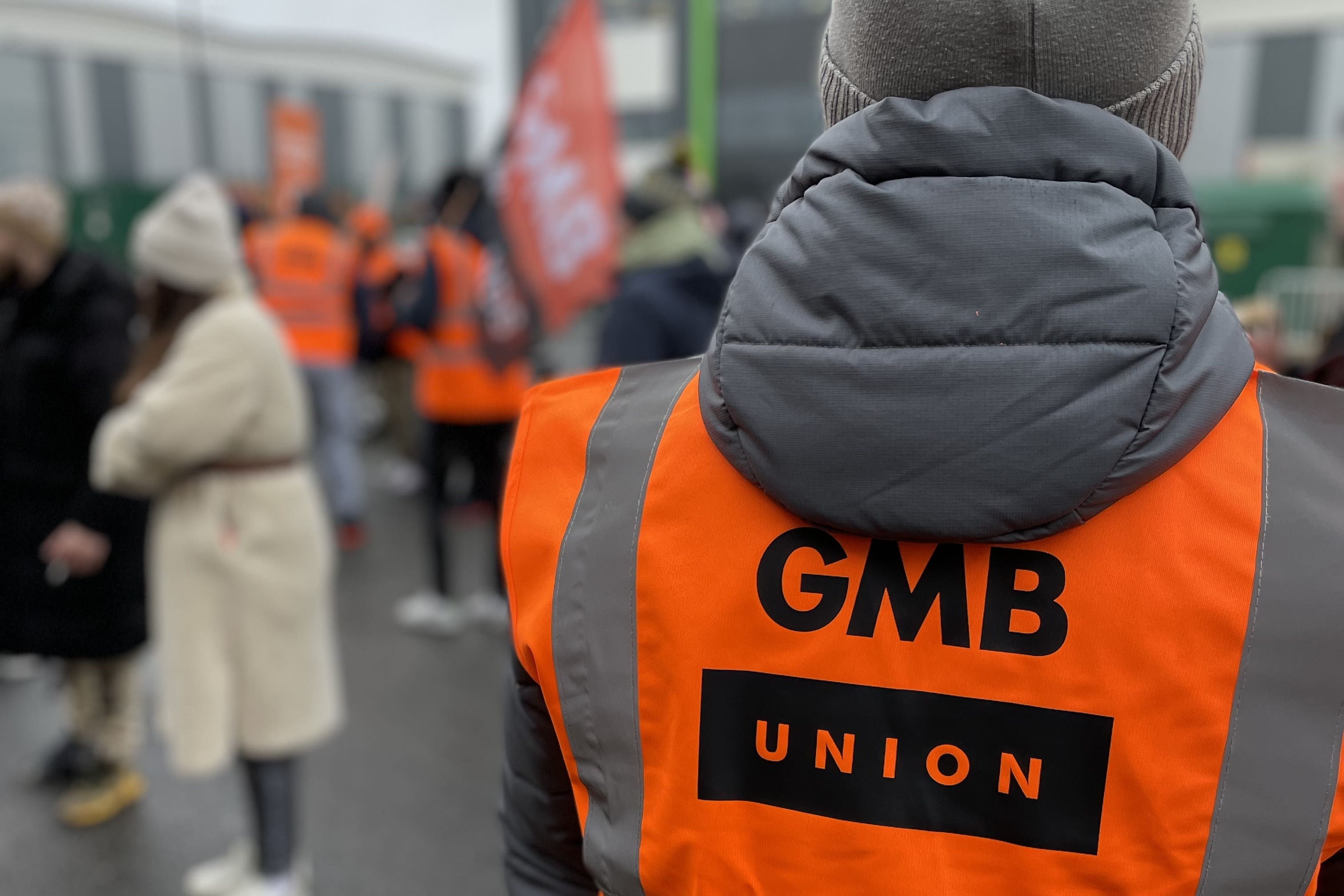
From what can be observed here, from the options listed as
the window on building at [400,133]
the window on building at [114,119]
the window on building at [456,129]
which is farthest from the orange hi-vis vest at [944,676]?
the window on building at [456,129]

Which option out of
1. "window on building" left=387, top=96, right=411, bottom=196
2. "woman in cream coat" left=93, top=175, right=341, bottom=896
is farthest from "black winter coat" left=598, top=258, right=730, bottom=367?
"window on building" left=387, top=96, right=411, bottom=196

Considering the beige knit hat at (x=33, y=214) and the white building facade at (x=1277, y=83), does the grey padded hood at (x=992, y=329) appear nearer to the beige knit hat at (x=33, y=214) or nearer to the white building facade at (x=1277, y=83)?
the beige knit hat at (x=33, y=214)

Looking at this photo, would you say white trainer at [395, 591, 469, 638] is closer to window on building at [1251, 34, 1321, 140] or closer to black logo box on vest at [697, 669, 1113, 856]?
black logo box on vest at [697, 669, 1113, 856]

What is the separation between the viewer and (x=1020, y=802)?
2.50ft

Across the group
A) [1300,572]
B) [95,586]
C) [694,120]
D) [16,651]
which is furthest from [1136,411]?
[694,120]

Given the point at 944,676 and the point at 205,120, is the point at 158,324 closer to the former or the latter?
the point at 944,676

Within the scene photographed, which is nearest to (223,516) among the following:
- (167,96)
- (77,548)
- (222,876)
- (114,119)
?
(77,548)

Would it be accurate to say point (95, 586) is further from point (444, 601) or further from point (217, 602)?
point (444, 601)

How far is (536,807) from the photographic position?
0.97 meters

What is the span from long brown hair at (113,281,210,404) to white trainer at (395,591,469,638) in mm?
2287

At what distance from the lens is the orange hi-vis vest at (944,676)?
71 cm

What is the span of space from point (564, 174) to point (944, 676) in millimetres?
3428

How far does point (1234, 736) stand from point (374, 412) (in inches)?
377

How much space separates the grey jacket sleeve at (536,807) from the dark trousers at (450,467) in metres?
3.71
